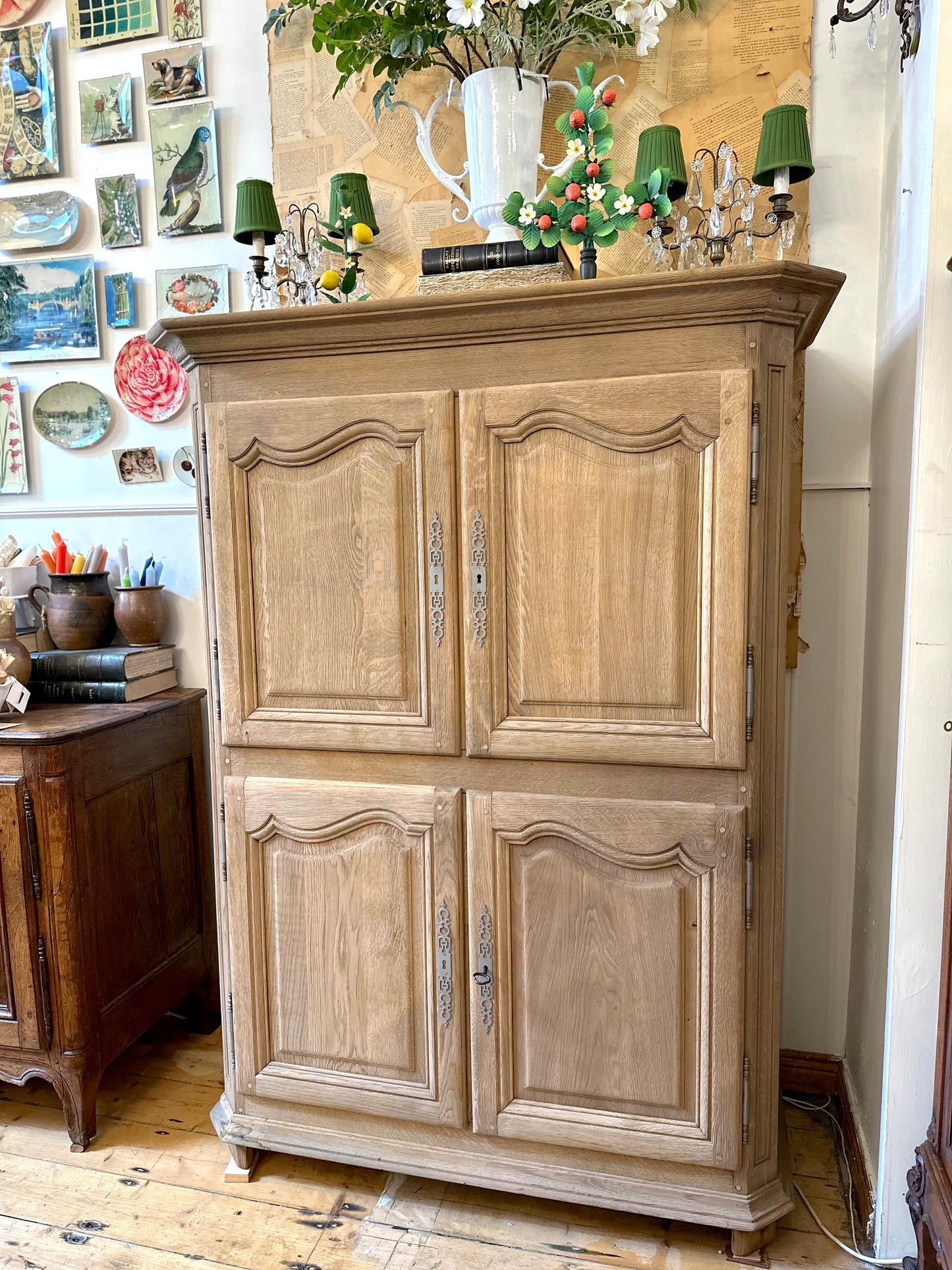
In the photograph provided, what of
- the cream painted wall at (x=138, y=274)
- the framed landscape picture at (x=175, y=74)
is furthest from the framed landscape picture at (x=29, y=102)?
the framed landscape picture at (x=175, y=74)

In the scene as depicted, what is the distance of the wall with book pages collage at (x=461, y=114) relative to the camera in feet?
5.93

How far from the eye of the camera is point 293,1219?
1.66 m

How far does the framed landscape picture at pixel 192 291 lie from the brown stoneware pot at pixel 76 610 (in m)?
0.72

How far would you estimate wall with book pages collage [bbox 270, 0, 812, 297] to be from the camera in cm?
181

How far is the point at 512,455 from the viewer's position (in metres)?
1.45

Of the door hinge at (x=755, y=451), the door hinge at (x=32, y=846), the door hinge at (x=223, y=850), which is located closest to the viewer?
the door hinge at (x=755, y=451)

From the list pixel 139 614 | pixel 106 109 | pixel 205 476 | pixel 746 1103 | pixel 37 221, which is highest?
pixel 106 109

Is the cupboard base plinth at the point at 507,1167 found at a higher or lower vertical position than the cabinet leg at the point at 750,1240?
higher

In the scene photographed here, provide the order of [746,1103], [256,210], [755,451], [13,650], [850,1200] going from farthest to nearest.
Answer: [13,650]
[256,210]
[850,1200]
[746,1103]
[755,451]

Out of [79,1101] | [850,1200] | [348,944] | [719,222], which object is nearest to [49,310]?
[719,222]

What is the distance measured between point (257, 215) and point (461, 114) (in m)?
0.53

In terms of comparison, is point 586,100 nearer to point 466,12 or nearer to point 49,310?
point 466,12

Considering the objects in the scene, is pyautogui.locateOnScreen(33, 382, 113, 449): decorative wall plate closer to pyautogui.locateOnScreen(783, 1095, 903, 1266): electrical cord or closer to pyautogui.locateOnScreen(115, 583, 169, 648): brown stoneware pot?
pyautogui.locateOnScreen(115, 583, 169, 648): brown stoneware pot

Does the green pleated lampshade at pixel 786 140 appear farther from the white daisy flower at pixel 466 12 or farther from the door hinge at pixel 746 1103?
the door hinge at pixel 746 1103
